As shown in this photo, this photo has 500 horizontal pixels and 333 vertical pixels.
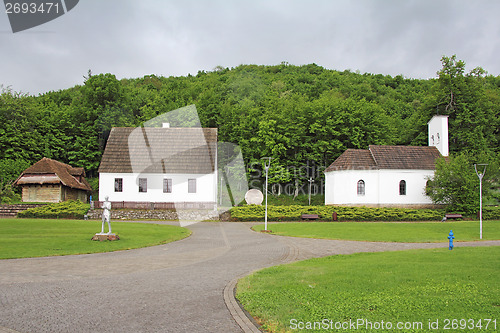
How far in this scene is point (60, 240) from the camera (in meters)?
19.7

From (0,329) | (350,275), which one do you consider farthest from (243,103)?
(0,329)

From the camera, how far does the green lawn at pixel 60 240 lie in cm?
1656

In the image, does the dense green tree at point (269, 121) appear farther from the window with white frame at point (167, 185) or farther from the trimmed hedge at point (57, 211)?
the trimmed hedge at point (57, 211)

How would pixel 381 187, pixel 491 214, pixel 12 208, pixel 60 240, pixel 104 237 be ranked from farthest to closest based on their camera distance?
1. pixel 381 187
2. pixel 491 214
3. pixel 12 208
4. pixel 104 237
5. pixel 60 240

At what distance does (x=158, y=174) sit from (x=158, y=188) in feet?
4.92

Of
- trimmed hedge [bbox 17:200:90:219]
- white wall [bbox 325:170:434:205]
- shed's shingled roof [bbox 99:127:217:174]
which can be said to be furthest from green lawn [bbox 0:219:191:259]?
white wall [bbox 325:170:434:205]

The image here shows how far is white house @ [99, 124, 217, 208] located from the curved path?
24.7 meters

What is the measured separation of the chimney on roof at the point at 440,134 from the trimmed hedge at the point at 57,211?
135 feet

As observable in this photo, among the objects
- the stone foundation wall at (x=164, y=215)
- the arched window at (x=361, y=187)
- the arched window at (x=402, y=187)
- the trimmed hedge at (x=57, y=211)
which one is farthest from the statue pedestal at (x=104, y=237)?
the arched window at (x=402, y=187)

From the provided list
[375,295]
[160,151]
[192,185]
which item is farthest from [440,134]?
[375,295]

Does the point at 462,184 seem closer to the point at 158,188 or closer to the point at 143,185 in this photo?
the point at 158,188

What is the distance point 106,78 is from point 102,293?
179ft

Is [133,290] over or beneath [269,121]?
beneath

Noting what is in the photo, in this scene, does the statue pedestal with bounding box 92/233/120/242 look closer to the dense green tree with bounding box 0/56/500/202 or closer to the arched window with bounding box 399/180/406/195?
the dense green tree with bounding box 0/56/500/202
